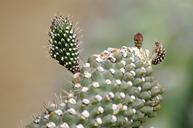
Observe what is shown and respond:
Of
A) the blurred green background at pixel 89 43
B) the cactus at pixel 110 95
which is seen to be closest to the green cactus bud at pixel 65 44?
the cactus at pixel 110 95

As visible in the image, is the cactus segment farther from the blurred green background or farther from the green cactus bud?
the blurred green background

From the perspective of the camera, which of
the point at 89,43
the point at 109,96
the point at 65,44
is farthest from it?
the point at 89,43

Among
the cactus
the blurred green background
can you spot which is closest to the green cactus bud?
the cactus

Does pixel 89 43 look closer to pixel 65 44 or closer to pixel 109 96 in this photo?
pixel 65 44

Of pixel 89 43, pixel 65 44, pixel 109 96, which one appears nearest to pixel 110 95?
pixel 109 96

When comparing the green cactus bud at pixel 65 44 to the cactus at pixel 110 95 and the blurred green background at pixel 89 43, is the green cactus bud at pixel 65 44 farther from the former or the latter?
the blurred green background at pixel 89 43
